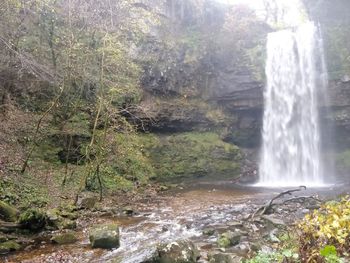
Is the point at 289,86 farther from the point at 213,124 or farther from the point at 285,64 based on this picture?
the point at 213,124

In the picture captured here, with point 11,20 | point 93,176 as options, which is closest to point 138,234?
point 93,176

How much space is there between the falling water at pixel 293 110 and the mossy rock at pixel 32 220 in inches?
561

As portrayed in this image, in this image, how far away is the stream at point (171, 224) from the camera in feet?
23.7

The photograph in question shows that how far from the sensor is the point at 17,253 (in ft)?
24.1

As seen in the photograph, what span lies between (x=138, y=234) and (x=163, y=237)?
669 mm

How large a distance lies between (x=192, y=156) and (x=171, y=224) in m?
10.2

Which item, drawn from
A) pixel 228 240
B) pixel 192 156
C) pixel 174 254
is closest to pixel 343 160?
pixel 192 156

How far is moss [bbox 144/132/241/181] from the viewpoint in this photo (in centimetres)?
1923

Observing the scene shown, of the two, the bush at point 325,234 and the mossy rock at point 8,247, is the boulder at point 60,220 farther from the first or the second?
the bush at point 325,234

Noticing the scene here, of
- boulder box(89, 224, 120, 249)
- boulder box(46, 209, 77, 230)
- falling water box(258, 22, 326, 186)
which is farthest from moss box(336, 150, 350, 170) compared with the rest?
boulder box(89, 224, 120, 249)

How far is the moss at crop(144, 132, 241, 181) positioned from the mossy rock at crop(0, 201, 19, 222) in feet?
31.8

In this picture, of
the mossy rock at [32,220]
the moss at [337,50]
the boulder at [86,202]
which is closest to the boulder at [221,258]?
the mossy rock at [32,220]

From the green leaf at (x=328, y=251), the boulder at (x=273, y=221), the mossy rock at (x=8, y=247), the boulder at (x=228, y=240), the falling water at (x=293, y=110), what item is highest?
the falling water at (x=293, y=110)

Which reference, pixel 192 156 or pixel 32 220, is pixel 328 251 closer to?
pixel 32 220
